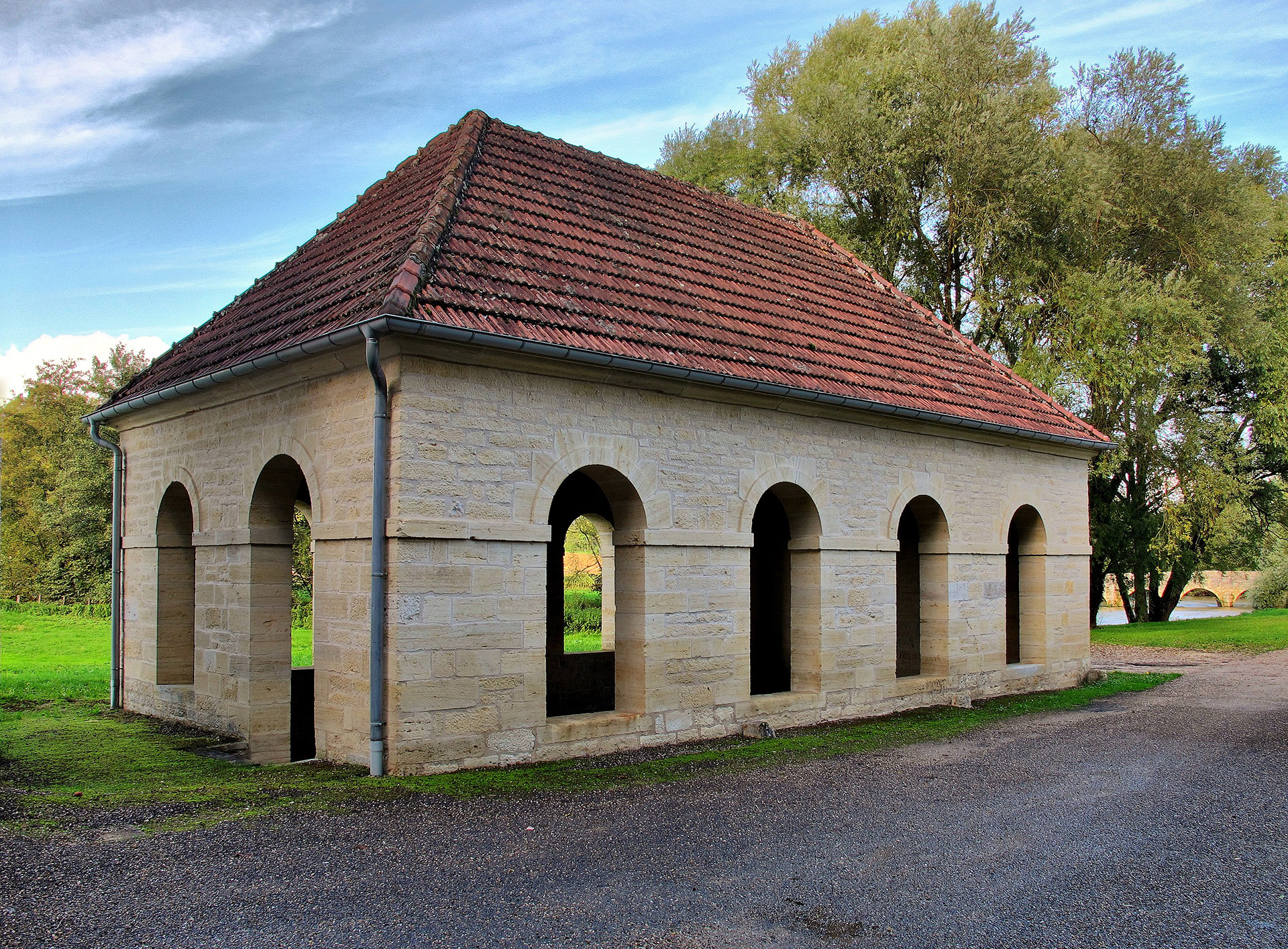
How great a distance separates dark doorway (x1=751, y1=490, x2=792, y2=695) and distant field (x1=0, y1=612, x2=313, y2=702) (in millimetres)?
7040

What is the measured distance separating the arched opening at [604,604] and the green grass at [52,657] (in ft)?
20.1

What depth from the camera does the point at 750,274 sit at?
12.5 metres

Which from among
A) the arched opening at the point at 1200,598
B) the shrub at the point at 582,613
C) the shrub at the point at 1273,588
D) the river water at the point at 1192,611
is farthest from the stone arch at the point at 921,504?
the arched opening at the point at 1200,598

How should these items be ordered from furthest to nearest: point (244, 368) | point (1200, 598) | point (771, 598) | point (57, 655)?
point (1200, 598), point (57, 655), point (771, 598), point (244, 368)

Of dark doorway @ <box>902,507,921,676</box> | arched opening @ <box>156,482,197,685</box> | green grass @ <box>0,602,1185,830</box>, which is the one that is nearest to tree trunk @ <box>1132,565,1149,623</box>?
dark doorway @ <box>902,507,921,676</box>

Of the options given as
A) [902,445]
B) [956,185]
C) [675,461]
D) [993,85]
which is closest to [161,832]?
[675,461]

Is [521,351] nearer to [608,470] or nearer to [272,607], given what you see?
[608,470]

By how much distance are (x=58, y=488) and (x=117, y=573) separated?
2257cm

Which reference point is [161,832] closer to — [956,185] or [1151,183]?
[956,185]

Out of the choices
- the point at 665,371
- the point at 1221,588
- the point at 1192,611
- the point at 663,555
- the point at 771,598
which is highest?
the point at 665,371

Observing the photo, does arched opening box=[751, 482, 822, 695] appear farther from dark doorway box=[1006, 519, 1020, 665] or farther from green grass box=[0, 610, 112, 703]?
green grass box=[0, 610, 112, 703]

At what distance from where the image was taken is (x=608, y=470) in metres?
9.35

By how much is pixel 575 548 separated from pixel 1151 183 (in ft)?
77.7

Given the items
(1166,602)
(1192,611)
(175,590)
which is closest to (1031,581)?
(175,590)
